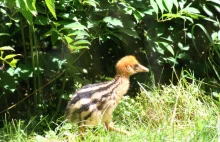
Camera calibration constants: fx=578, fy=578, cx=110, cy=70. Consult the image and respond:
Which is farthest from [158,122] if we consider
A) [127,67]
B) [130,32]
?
[130,32]

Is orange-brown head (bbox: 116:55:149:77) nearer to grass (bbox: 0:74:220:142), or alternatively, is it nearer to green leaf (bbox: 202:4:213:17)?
grass (bbox: 0:74:220:142)

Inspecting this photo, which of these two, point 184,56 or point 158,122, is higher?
point 184,56

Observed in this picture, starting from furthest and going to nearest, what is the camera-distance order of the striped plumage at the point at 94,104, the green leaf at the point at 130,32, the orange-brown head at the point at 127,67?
the green leaf at the point at 130,32 → the orange-brown head at the point at 127,67 → the striped plumage at the point at 94,104

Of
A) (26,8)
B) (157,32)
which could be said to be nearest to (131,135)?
(26,8)

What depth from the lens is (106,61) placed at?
14.3ft

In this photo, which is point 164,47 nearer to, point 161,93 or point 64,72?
point 161,93

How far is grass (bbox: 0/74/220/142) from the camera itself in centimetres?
298

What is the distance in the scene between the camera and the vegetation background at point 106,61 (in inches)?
138

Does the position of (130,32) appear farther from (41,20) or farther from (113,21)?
(41,20)

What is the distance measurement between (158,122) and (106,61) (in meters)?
0.95

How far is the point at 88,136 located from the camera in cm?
313

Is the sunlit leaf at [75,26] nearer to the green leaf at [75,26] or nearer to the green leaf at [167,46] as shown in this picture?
the green leaf at [75,26]

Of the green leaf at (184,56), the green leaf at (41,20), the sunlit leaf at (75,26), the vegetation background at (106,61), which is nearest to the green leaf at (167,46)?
the vegetation background at (106,61)

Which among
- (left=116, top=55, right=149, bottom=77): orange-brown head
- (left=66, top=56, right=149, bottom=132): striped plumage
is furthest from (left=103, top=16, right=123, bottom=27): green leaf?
(left=66, top=56, right=149, bottom=132): striped plumage
